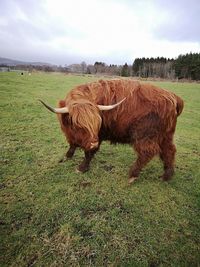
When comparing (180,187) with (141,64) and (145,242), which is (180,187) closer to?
(145,242)

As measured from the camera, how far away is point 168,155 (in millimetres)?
4078

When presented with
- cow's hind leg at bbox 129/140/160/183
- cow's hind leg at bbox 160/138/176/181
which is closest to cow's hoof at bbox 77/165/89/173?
cow's hind leg at bbox 129/140/160/183

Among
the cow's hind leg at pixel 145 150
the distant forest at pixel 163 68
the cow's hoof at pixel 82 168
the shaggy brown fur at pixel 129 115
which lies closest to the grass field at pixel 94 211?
the cow's hoof at pixel 82 168

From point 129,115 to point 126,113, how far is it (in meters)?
0.06

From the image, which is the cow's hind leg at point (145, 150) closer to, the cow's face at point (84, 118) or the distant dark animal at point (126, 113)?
the distant dark animal at point (126, 113)

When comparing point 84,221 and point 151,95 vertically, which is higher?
point 151,95

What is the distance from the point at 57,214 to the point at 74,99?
1.72 m

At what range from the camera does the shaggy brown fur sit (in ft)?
11.5

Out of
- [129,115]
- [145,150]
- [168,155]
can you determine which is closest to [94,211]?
[145,150]

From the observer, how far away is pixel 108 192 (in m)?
3.74

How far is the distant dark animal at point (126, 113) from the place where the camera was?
347 centimetres

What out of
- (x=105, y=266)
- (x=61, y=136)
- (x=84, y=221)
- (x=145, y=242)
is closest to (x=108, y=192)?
(x=84, y=221)

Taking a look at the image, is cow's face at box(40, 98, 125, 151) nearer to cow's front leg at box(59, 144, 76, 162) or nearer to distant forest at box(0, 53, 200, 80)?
cow's front leg at box(59, 144, 76, 162)

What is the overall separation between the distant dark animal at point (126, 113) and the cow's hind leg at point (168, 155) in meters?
0.07
